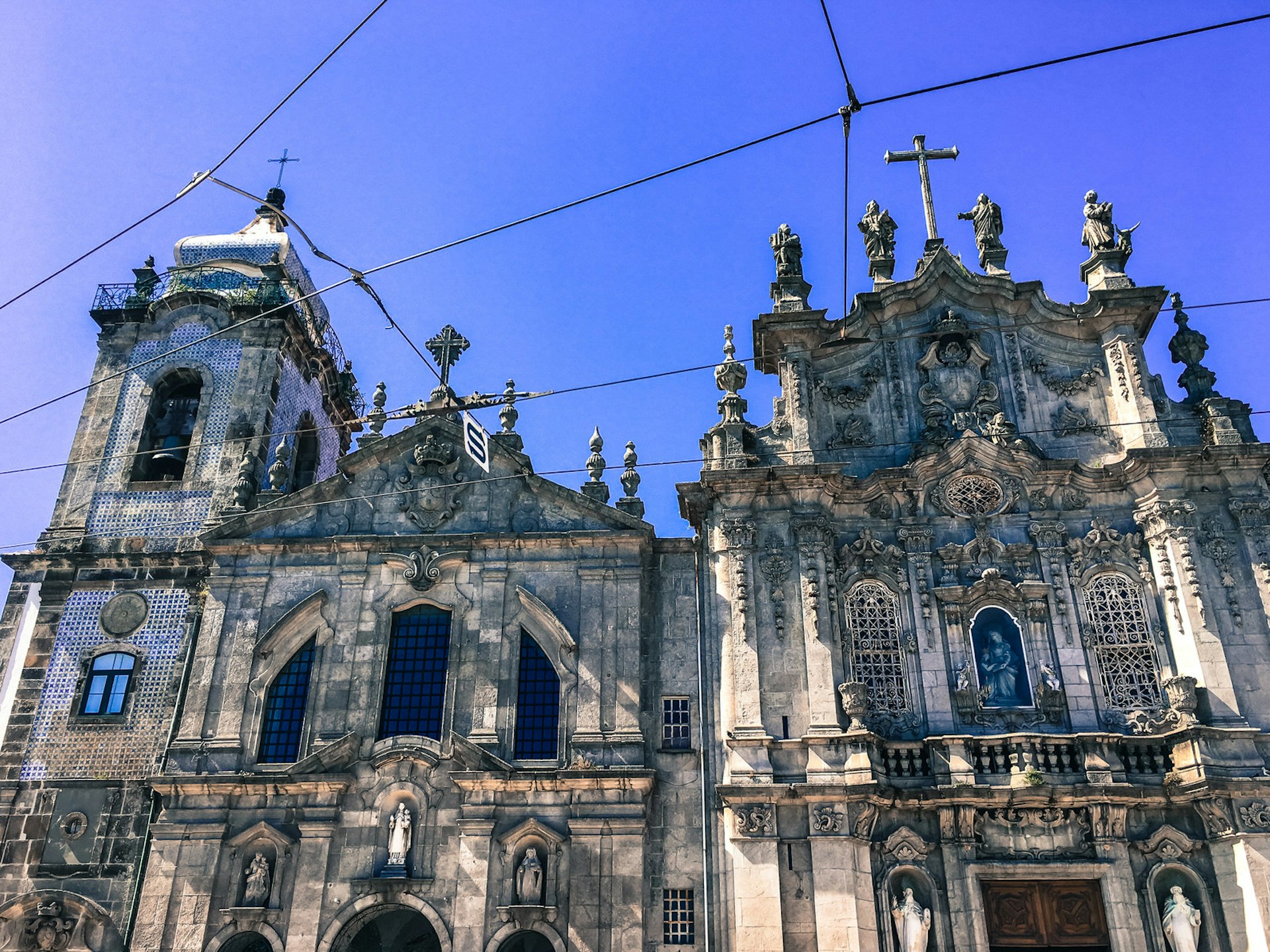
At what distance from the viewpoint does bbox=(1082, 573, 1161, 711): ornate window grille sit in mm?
20828

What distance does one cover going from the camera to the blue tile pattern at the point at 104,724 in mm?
22375

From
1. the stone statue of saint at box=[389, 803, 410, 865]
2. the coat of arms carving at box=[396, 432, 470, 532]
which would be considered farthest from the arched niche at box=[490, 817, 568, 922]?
the coat of arms carving at box=[396, 432, 470, 532]

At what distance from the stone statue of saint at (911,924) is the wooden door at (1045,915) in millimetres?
1152

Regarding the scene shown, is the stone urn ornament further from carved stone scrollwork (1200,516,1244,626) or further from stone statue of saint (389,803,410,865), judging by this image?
stone statue of saint (389,803,410,865)

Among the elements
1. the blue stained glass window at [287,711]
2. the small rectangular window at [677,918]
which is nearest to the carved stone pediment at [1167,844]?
the small rectangular window at [677,918]

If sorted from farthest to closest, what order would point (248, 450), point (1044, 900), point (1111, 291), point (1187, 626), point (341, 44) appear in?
point (248, 450) < point (1111, 291) < point (1187, 626) < point (1044, 900) < point (341, 44)

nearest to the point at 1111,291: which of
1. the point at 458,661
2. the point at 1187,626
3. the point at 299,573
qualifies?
the point at 1187,626

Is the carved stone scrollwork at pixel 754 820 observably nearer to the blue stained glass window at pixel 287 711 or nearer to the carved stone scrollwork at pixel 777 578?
the carved stone scrollwork at pixel 777 578

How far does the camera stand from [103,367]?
1087 inches

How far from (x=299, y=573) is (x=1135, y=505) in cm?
1696

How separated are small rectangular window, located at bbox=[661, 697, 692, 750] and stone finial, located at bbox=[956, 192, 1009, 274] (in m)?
12.0

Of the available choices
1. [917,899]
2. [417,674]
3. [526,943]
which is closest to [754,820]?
[917,899]

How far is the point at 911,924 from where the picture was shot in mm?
18969

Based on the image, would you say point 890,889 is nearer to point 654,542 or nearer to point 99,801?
point 654,542
